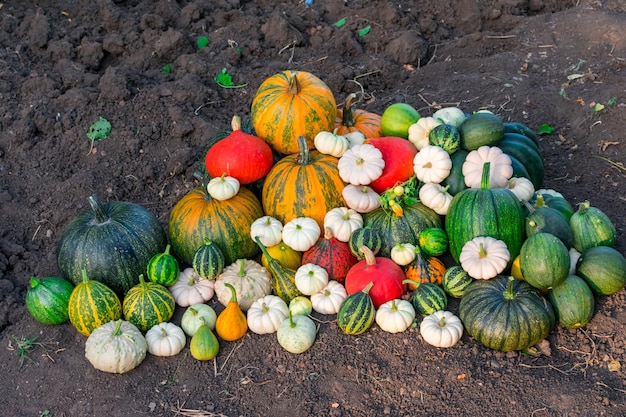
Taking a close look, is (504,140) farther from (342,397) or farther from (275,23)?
(275,23)

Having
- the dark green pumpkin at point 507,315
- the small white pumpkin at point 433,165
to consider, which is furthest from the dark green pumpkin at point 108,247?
the dark green pumpkin at point 507,315

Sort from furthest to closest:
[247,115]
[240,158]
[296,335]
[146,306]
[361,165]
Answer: [247,115] < [240,158] < [361,165] < [146,306] < [296,335]

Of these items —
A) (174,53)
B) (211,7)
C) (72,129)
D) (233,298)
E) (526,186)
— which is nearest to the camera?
(233,298)

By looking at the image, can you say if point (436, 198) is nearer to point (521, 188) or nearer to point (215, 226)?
point (521, 188)

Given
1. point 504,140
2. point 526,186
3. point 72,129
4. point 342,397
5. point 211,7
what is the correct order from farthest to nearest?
point 211,7
point 72,129
point 504,140
point 526,186
point 342,397

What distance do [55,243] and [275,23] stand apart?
344cm

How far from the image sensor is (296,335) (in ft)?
14.5

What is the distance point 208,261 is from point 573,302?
8.04 feet

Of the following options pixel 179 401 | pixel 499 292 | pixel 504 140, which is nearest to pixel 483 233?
pixel 499 292

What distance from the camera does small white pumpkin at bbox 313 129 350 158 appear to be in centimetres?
511

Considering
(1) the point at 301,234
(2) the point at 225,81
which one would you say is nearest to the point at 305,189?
(1) the point at 301,234

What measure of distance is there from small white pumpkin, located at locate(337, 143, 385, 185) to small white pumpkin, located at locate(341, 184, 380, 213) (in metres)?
0.06

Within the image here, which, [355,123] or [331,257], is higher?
[355,123]

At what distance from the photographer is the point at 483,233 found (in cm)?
464
